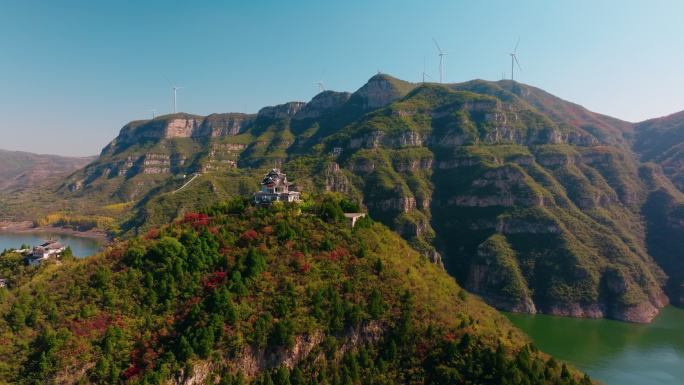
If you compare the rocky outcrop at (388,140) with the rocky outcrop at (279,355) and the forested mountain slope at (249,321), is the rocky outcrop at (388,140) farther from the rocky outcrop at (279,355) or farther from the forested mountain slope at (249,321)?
the rocky outcrop at (279,355)

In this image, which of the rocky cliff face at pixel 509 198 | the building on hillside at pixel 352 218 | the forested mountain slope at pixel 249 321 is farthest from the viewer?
the rocky cliff face at pixel 509 198

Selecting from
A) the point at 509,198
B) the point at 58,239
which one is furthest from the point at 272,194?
the point at 58,239

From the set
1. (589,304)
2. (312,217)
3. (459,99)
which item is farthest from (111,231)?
(589,304)

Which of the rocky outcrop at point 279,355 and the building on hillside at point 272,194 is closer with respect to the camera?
the rocky outcrop at point 279,355

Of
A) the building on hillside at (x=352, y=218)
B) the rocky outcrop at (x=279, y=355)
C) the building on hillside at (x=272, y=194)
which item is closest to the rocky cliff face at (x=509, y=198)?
the building on hillside at (x=352, y=218)

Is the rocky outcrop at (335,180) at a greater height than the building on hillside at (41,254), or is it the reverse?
the rocky outcrop at (335,180)

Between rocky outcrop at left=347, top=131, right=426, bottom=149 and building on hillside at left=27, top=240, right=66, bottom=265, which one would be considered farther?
rocky outcrop at left=347, top=131, right=426, bottom=149

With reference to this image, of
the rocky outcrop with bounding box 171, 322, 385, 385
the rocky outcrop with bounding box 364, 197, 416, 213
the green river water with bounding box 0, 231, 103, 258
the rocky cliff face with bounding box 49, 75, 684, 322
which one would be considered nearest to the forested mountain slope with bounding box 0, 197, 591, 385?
the rocky outcrop with bounding box 171, 322, 385, 385

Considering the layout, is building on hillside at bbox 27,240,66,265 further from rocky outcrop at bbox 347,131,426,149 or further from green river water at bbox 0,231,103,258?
rocky outcrop at bbox 347,131,426,149
